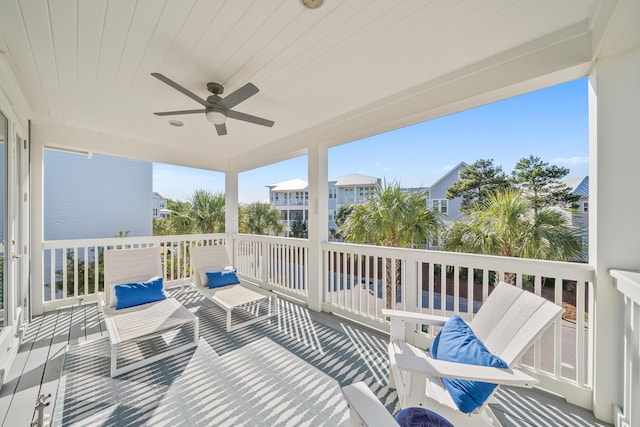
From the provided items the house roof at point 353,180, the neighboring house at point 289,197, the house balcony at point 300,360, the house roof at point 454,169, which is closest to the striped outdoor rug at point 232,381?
the house balcony at point 300,360

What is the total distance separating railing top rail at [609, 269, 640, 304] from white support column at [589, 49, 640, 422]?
9 centimetres

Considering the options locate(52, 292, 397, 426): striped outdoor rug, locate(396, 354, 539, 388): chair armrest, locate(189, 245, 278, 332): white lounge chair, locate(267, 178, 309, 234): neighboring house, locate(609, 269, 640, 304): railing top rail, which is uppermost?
locate(267, 178, 309, 234): neighboring house

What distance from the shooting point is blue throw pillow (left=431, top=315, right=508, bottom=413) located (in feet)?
4.44

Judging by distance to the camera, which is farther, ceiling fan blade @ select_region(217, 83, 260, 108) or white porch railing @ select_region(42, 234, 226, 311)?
white porch railing @ select_region(42, 234, 226, 311)

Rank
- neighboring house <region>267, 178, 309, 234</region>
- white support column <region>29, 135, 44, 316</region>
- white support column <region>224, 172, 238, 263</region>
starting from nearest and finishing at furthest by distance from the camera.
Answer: white support column <region>29, 135, 44, 316</region>, white support column <region>224, 172, 238, 263</region>, neighboring house <region>267, 178, 309, 234</region>

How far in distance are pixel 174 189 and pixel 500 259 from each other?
13758mm

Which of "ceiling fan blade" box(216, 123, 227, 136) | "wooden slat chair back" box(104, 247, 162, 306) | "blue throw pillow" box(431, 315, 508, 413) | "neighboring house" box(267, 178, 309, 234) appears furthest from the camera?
"neighboring house" box(267, 178, 309, 234)

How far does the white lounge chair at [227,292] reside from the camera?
321cm

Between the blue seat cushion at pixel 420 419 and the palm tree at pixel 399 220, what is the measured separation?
3.59m

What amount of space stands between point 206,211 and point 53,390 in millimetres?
7231

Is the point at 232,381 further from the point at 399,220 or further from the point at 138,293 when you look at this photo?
the point at 399,220

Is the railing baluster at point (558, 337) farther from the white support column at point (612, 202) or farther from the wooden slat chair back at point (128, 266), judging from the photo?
the wooden slat chair back at point (128, 266)

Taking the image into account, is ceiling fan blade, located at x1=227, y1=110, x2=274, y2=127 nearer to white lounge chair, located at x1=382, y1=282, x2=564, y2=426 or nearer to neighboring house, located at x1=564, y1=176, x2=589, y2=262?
white lounge chair, located at x1=382, y1=282, x2=564, y2=426

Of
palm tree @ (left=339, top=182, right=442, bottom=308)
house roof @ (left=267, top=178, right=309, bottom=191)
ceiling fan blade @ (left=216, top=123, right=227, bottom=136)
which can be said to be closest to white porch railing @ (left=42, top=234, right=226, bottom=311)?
ceiling fan blade @ (left=216, top=123, right=227, bottom=136)
